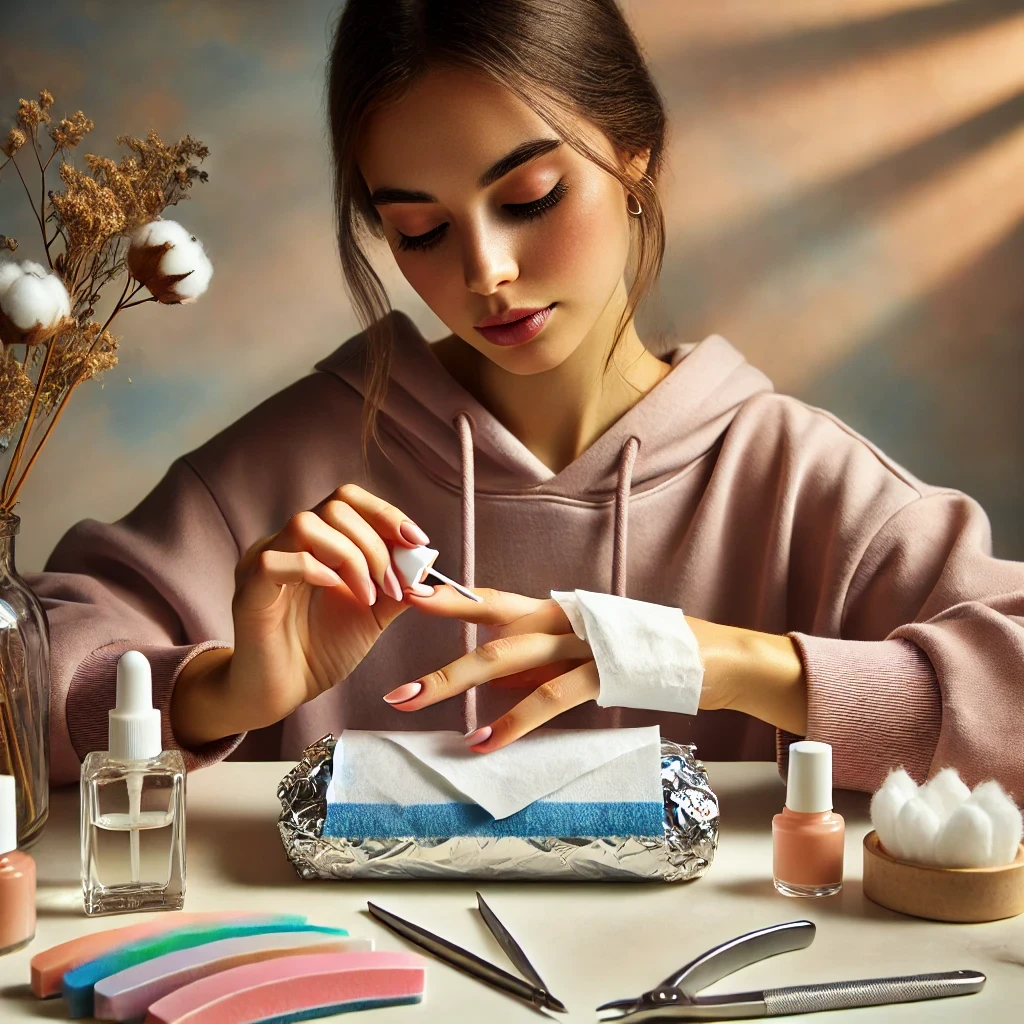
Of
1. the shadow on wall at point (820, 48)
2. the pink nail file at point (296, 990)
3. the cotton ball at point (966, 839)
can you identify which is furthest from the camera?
the shadow on wall at point (820, 48)

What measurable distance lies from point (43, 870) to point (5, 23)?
1.07m

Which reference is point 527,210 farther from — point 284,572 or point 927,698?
point 927,698

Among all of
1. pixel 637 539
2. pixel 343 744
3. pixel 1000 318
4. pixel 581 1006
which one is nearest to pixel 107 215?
pixel 343 744

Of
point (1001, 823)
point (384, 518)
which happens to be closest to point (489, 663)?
point (384, 518)

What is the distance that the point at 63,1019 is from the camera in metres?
0.56

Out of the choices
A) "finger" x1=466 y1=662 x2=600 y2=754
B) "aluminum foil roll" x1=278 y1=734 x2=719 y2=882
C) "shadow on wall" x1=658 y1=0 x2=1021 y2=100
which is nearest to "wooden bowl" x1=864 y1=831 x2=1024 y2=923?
"aluminum foil roll" x1=278 y1=734 x2=719 y2=882

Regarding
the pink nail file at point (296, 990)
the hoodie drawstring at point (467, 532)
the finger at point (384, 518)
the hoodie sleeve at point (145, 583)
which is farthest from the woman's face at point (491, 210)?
the pink nail file at point (296, 990)

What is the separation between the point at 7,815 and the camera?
23.9 inches

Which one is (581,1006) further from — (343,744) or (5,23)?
(5,23)

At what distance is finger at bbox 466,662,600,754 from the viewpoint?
0.74 m

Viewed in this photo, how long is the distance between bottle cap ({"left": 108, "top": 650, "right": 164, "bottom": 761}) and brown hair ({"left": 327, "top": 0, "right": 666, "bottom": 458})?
55 centimetres

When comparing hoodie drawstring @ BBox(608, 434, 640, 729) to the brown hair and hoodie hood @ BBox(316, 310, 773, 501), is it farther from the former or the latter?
the brown hair

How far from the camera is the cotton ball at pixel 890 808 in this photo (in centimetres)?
68

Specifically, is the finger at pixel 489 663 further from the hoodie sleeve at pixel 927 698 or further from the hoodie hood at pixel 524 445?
the hoodie hood at pixel 524 445
